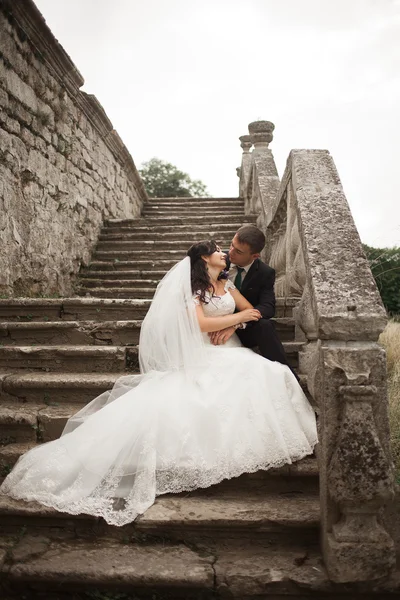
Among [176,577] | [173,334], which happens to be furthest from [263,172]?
[176,577]

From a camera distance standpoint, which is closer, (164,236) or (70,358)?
(70,358)

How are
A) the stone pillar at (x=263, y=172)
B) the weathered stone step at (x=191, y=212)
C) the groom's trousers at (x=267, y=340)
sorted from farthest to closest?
the weathered stone step at (x=191, y=212), the stone pillar at (x=263, y=172), the groom's trousers at (x=267, y=340)

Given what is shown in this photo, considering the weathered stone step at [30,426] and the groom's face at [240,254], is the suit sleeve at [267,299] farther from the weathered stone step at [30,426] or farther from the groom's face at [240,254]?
the weathered stone step at [30,426]

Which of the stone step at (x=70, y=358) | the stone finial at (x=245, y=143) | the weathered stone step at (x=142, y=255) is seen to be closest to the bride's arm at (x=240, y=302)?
the stone step at (x=70, y=358)

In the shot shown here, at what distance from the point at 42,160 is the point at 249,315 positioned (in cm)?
330

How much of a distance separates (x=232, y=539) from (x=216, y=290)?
5.37 feet

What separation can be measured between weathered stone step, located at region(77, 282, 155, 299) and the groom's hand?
212 cm

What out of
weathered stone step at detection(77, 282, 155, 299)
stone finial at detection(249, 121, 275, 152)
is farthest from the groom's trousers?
stone finial at detection(249, 121, 275, 152)

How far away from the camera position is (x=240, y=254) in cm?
337

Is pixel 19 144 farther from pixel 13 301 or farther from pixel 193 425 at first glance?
pixel 193 425

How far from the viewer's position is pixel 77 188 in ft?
19.3

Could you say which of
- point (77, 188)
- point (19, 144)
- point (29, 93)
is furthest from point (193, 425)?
point (77, 188)

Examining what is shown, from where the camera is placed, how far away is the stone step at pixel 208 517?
2.06 meters

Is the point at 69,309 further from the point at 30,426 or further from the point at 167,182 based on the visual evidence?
the point at 167,182
